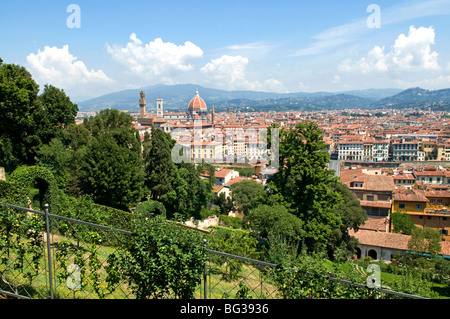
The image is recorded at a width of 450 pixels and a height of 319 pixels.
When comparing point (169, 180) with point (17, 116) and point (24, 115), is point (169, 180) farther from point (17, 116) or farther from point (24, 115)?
point (17, 116)

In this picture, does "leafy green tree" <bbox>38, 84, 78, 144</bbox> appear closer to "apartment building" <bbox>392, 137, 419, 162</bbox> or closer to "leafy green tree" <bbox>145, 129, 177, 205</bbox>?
"leafy green tree" <bbox>145, 129, 177, 205</bbox>

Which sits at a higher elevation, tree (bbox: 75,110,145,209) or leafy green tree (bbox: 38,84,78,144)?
leafy green tree (bbox: 38,84,78,144)

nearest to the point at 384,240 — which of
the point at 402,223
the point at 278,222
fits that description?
the point at 402,223

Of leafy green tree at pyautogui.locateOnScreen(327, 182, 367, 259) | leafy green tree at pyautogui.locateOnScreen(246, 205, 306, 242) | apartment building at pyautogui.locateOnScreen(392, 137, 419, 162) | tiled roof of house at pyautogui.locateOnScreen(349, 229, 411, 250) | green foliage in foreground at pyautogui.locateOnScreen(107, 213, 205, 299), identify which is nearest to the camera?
green foliage in foreground at pyautogui.locateOnScreen(107, 213, 205, 299)

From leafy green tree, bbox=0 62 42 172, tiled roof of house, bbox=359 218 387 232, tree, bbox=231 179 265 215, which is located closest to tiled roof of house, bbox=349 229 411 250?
tiled roof of house, bbox=359 218 387 232

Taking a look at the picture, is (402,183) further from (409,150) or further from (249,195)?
(409,150)
